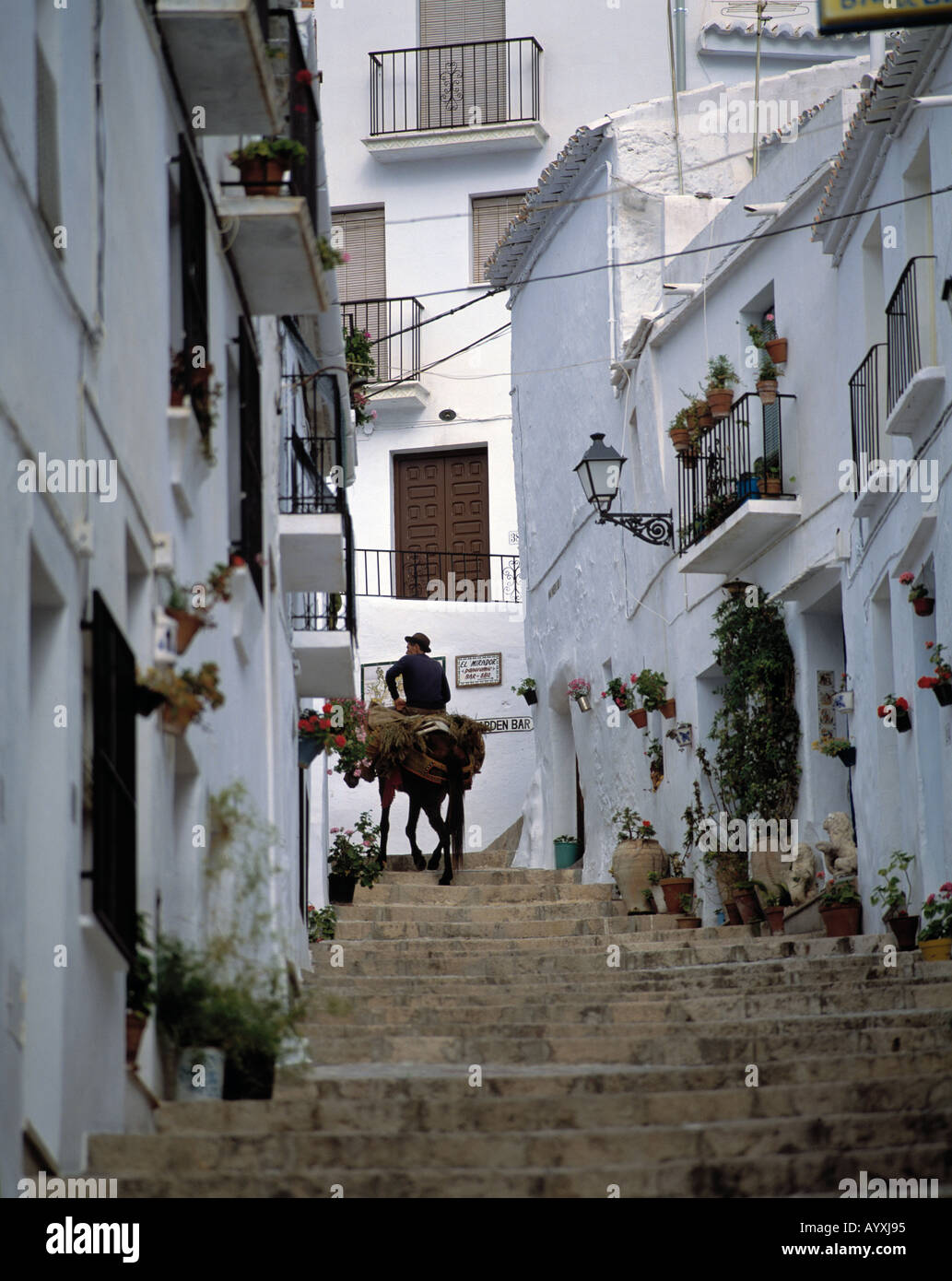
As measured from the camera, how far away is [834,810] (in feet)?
51.9

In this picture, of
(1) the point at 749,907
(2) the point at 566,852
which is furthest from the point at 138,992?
(2) the point at 566,852

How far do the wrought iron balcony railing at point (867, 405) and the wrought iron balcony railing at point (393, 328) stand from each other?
13.9 metres

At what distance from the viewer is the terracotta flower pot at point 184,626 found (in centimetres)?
837

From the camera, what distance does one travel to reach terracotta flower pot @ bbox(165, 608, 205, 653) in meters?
8.37

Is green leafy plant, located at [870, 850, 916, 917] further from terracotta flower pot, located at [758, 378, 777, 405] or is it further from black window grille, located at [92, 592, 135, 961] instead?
black window grille, located at [92, 592, 135, 961]

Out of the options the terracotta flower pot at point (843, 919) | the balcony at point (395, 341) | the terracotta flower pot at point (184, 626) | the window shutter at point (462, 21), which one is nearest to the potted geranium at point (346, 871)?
the terracotta flower pot at point (843, 919)

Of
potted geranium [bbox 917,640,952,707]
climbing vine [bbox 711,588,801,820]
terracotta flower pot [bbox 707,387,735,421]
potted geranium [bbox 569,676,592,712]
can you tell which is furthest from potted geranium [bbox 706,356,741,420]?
potted geranium [bbox 917,640,952,707]

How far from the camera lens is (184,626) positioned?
8.38 meters

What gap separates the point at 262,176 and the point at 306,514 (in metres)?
3.48

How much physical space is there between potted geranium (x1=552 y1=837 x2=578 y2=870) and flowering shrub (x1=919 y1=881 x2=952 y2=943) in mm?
9210

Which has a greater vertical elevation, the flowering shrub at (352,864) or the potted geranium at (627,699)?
the potted geranium at (627,699)

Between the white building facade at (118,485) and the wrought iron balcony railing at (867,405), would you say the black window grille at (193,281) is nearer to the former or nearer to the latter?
the white building facade at (118,485)

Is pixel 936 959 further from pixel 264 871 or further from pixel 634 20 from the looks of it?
pixel 634 20
